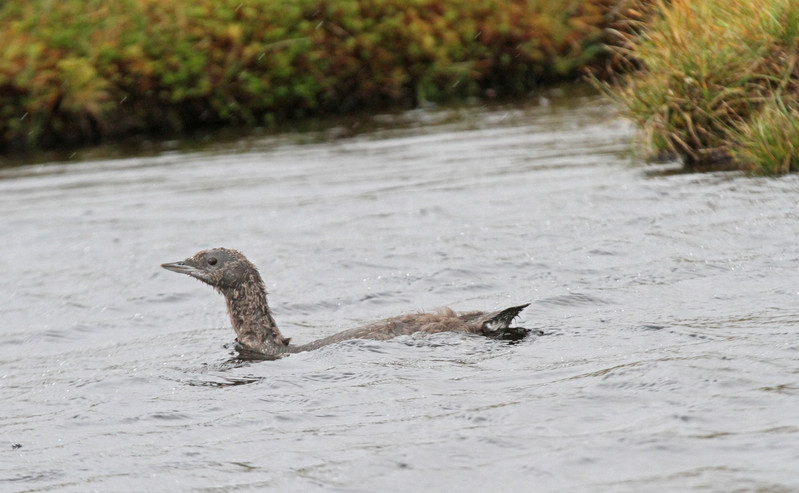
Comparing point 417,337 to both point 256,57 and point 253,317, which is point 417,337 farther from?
point 256,57

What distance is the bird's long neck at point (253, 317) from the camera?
Result: 31.2ft

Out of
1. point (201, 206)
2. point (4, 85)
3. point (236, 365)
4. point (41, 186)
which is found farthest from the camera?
point (4, 85)

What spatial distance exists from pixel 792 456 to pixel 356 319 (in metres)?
4.96

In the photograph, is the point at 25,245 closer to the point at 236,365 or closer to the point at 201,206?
the point at 201,206

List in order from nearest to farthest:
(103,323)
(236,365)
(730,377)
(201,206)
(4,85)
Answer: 1. (730,377)
2. (236,365)
3. (103,323)
4. (201,206)
5. (4,85)

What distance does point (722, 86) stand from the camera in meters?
13.1

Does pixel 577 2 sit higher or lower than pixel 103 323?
higher

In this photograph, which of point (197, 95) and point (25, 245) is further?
point (197, 95)

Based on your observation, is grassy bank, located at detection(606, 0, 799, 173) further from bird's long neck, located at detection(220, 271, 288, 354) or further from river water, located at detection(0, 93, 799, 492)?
bird's long neck, located at detection(220, 271, 288, 354)

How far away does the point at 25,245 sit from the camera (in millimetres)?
Answer: 13672

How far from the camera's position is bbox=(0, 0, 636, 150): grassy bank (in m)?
20.9

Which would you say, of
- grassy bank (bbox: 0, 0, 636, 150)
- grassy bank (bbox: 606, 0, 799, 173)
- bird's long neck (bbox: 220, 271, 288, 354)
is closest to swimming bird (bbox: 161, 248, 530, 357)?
bird's long neck (bbox: 220, 271, 288, 354)

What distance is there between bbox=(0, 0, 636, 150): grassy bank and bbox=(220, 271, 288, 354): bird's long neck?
38.3 feet

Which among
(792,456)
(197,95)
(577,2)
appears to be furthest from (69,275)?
(577,2)
